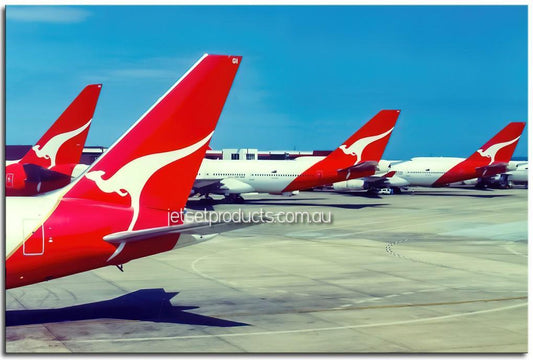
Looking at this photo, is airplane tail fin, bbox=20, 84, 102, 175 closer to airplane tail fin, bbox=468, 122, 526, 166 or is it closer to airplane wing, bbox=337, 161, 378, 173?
airplane wing, bbox=337, 161, 378, 173

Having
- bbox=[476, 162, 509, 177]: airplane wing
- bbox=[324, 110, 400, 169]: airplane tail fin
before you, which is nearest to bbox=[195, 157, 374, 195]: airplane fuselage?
bbox=[324, 110, 400, 169]: airplane tail fin

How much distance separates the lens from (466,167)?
88500 mm

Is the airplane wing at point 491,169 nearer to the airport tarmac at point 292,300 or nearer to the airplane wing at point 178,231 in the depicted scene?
the airport tarmac at point 292,300

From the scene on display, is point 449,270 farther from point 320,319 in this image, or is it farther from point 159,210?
point 159,210

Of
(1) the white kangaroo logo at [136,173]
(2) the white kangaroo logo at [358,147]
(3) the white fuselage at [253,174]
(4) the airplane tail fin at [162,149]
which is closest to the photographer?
(4) the airplane tail fin at [162,149]

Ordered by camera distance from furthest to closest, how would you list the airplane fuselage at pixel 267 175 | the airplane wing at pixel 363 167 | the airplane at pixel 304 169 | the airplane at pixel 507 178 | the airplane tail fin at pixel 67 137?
the airplane at pixel 507 178, the airplane fuselage at pixel 267 175, the airplane at pixel 304 169, the airplane wing at pixel 363 167, the airplane tail fin at pixel 67 137

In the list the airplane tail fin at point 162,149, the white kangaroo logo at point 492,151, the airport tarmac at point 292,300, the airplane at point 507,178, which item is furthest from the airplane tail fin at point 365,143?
the airplane tail fin at point 162,149

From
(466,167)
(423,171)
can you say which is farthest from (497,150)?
(423,171)

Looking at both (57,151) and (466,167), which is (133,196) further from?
(466,167)

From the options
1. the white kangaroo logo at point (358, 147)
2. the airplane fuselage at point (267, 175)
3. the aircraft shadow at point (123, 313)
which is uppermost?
the white kangaroo logo at point (358, 147)

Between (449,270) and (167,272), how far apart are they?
38.4 ft

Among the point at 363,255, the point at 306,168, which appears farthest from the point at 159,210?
the point at 306,168

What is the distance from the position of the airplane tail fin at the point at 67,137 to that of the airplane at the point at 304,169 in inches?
1218

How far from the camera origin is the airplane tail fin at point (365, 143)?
6806 cm
